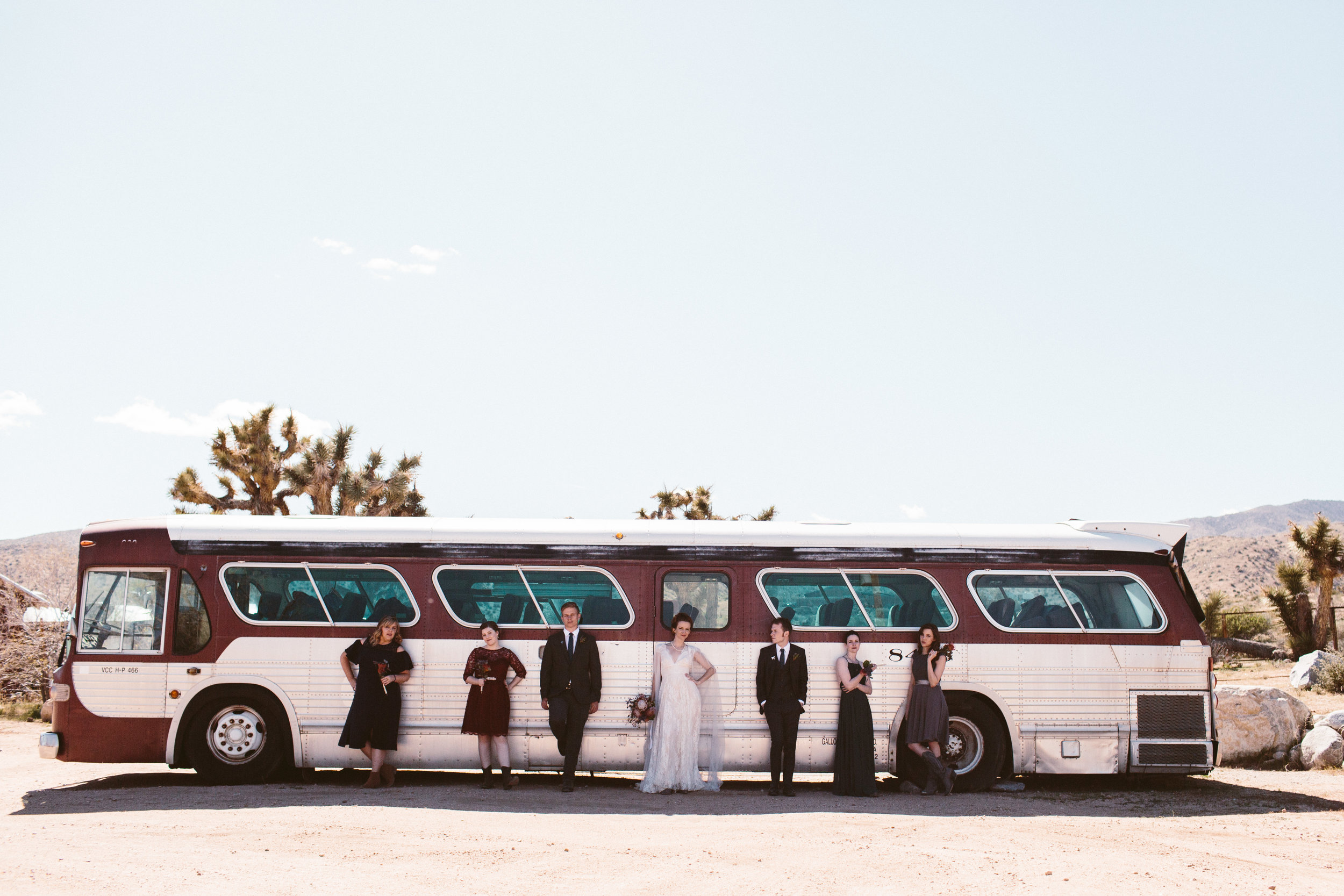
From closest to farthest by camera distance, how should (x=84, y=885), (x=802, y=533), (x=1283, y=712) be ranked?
(x=84, y=885)
(x=802, y=533)
(x=1283, y=712)

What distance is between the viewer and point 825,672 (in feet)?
36.8

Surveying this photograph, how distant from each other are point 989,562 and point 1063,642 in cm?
109

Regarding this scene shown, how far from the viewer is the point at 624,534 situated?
452 inches

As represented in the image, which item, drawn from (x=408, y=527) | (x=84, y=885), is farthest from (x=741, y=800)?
(x=84, y=885)

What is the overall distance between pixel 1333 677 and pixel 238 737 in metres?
19.5

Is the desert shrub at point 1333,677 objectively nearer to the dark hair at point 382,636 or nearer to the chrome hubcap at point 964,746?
the chrome hubcap at point 964,746

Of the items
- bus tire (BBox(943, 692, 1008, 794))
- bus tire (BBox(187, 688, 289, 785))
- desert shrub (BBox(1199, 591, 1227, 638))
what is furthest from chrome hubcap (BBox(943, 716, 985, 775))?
desert shrub (BBox(1199, 591, 1227, 638))

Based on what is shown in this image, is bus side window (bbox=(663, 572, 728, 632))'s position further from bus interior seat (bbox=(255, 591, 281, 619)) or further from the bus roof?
bus interior seat (bbox=(255, 591, 281, 619))

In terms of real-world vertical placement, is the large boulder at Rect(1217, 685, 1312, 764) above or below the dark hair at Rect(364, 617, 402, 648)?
below

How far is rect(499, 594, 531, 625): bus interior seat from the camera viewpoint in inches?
449

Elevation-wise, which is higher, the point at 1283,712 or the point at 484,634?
the point at 484,634

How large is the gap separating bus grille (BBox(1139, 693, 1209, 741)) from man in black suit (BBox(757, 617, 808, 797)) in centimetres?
348

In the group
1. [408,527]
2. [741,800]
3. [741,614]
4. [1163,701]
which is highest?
[408,527]

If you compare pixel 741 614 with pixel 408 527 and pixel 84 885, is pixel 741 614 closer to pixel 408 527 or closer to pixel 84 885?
pixel 408 527
